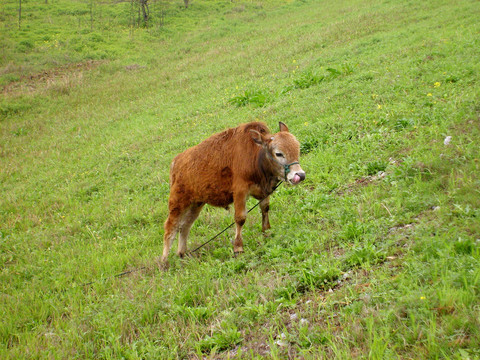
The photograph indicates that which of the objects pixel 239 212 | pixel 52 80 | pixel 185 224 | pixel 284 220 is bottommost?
pixel 52 80

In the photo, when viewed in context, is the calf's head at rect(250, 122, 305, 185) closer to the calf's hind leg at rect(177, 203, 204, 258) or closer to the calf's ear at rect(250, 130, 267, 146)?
the calf's ear at rect(250, 130, 267, 146)

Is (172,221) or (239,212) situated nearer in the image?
(239,212)

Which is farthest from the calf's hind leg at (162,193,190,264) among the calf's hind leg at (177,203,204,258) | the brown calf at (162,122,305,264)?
the calf's hind leg at (177,203,204,258)

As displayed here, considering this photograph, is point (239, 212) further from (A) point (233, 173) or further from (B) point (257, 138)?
(B) point (257, 138)

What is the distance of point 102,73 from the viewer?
1088 inches

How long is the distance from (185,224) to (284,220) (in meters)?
1.91

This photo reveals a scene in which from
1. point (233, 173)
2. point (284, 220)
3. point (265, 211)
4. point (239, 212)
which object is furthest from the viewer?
point (284, 220)

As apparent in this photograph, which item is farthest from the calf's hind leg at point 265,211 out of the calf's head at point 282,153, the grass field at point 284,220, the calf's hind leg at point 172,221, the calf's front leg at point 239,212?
the calf's hind leg at point 172,221

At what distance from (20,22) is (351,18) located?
103 ft

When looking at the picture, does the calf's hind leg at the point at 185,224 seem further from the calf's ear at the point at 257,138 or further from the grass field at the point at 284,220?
the calf's ear at the point at 257,138

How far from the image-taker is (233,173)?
21.5 ft

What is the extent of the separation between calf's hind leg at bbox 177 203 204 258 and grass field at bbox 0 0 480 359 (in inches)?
9.4

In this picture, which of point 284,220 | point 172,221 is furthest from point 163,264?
point 284,220

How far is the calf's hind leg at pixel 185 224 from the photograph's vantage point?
7.34 meters
